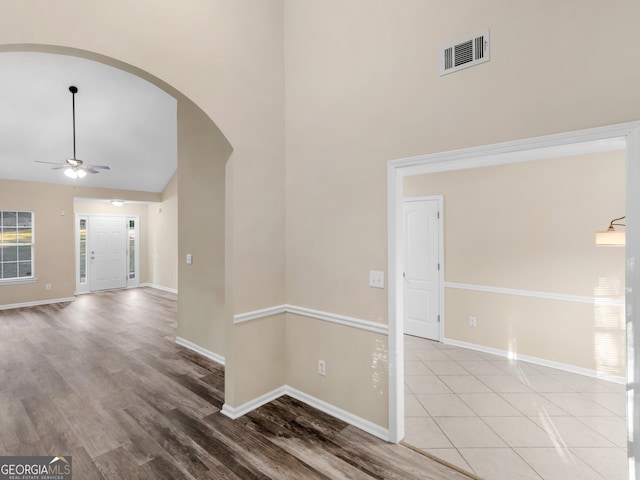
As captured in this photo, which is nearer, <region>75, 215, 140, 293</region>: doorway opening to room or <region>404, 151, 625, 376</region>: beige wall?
<region>404, 151, 625, 376</region>: beige wall

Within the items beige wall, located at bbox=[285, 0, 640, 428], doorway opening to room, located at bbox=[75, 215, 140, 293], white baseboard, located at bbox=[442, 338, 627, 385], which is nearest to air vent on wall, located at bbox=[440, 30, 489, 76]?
beige wall, located at bbox=[285, 0, 640, 428]

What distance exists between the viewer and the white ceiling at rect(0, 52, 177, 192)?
4266 mm

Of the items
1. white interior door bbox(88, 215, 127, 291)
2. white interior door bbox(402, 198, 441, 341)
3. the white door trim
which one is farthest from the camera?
white interior door bbox(88, 215, 127, 291)

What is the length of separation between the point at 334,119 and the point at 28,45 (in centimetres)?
197

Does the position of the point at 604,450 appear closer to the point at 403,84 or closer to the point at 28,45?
the point at 403,84

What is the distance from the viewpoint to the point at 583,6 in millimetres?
1645

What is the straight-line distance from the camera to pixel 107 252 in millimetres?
8883

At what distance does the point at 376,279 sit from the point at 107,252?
9.12 meters

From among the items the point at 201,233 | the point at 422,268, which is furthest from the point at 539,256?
the point at 201,233

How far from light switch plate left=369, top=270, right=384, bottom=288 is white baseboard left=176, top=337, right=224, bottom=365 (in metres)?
2.42

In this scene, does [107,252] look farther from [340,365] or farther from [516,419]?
[516,419]

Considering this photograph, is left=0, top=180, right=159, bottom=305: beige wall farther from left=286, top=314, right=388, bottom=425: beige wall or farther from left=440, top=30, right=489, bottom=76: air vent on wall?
left=440, top=30, right=489, bottom=76: air vent on wall

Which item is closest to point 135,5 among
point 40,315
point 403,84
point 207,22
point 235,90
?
point 207,22

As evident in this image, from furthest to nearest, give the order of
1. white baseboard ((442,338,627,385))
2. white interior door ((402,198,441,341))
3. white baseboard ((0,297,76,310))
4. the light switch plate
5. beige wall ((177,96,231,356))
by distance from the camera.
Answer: white baseboard ((0,297,76,310)) < white interior door ((402,198,441,341)) < beige wall ((177,96,231,356)) < white baseboard ((442,338,627,385)) < the light switch plate
